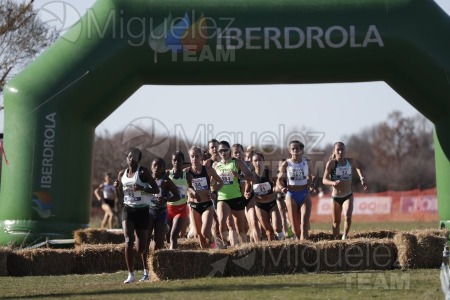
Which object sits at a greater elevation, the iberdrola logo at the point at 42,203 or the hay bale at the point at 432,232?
the iberdrola logo at the point at 42,203

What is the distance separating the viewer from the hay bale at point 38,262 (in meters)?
15.7

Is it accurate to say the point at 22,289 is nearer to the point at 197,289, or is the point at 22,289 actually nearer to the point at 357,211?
the point at 197,289

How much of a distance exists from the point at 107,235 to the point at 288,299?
9.49m

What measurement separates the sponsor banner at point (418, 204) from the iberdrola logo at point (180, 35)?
28.3 m

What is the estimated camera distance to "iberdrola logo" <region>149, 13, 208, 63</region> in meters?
17.4

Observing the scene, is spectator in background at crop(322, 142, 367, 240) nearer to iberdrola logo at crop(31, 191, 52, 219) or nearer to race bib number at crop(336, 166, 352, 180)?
race bib number at crop(336, 166, 352, 180)

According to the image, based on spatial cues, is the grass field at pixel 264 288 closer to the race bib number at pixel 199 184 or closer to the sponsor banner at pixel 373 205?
the race bib number at pixel 199 184

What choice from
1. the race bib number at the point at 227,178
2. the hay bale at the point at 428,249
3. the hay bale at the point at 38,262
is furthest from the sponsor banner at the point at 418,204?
the hay bale at the point at 428,249

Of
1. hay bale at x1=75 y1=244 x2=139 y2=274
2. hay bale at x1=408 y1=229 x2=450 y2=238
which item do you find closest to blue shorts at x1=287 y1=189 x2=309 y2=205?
hay bale at x1=408 y1=229 x2=450 y2=238

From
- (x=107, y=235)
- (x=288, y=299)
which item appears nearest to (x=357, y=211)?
(x=107, y=235)

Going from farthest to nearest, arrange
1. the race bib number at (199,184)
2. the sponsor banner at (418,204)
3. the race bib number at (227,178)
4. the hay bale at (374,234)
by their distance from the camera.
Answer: the sponsor banner at (418,204) < the hay bale at (374,234) < the race bib number at (227,178) < the race bib number at (199,184)

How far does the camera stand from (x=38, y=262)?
15.8 m

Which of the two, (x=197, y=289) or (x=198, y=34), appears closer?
(x=197, y=289)

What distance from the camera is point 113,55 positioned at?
17.5 meters
